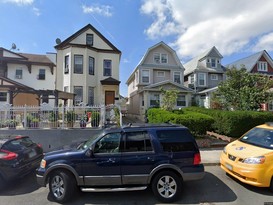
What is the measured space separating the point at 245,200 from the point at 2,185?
6247mm

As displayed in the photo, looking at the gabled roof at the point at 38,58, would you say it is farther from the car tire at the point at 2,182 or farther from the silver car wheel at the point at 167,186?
the silver car wheel at the point at 167,186

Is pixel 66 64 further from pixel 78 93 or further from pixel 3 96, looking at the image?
pixel 3 96

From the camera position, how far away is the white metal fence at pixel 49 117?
31.6 ft

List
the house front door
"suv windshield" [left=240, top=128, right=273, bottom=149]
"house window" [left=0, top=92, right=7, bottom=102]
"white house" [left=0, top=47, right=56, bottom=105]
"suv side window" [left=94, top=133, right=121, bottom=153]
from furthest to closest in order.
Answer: "white house" [left=0, top=47, right=56, bottom=105], the house front door, "house window" [left=0, top=92, right=7, bottom=102], "suv windshield" [left=240, top=128, right=273, bottom=149], "suv side window" [left=94, top=133, right=121, bottom=153]

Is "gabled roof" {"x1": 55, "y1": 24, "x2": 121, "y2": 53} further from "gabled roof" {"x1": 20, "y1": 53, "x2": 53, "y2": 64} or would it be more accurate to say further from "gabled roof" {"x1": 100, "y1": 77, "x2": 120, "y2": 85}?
"gabled roof" {"x1": 20, "y1": 53, "x2": 53, "y2": 64}

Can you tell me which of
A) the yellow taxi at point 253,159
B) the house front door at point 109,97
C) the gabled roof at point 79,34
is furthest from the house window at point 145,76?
the yellow taxi at point 253,159

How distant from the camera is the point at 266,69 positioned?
29.1 meters

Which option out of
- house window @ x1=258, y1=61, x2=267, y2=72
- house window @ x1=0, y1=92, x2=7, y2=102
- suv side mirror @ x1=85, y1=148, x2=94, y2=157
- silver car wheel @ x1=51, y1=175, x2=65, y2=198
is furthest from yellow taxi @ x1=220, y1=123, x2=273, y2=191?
house window @ x1=258, y1=61, x2=267, y2=72

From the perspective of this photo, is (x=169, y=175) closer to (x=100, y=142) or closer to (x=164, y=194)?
(x=164, y=194)

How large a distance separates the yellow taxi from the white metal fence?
6201mm

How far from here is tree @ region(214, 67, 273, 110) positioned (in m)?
14.2

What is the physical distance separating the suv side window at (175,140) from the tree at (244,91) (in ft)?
37.9

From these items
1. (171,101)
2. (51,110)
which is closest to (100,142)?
(51,110)

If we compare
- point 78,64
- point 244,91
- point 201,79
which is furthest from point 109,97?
point 201,79
